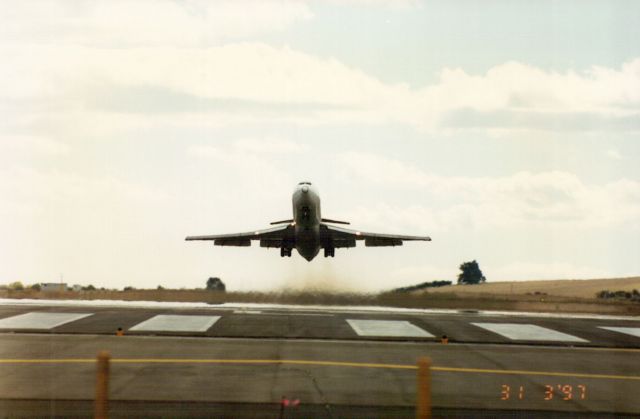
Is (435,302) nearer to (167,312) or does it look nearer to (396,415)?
(167,312)

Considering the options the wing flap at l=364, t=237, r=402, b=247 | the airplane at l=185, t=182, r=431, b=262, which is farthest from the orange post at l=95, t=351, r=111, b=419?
the wing flap at l=364, t=237, r=402, b=247

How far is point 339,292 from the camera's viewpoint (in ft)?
174

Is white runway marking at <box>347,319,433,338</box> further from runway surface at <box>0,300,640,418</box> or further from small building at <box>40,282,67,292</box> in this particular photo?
small building at <box>40,282,67,292</box>

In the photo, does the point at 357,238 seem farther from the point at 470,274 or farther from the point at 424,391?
the point at 470,274

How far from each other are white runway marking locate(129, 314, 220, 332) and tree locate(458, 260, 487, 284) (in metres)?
132

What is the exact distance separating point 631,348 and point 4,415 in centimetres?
2318

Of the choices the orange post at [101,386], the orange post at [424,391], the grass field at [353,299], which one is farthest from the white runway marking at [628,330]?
the orange post at [101,386]

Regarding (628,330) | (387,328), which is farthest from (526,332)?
(628,330)

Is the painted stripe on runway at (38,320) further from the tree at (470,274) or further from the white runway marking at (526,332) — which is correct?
the tree at (470,274)

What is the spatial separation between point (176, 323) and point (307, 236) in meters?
21.1

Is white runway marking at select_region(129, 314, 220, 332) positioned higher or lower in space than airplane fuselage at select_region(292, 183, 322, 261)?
lower

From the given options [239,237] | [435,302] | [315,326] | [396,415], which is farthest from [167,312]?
[435,302]

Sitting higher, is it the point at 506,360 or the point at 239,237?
the point at 239,237

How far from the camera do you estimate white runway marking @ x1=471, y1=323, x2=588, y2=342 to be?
1160 inches
